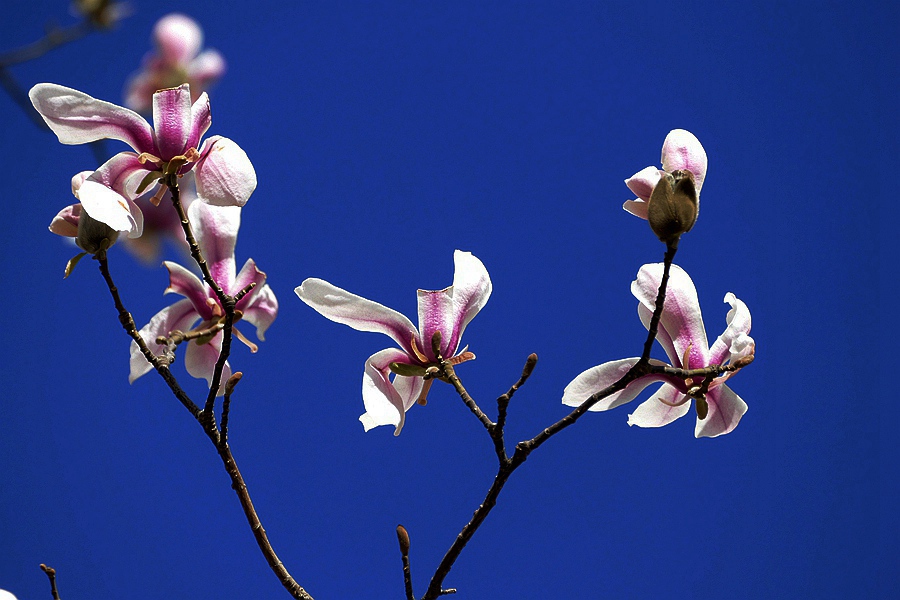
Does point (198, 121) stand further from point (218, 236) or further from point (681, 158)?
point (681, 158)

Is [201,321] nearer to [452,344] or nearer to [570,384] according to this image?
[452,344]

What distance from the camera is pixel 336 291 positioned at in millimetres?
726

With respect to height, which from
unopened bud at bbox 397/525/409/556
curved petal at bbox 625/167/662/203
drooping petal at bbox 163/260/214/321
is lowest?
unopened bud at bbox 397/525/409/556

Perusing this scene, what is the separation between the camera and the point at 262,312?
0.93 meters

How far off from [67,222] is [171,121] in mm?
138

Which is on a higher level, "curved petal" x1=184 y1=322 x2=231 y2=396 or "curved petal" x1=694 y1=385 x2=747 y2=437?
"curved petal" x1=184 y1=322 x2=231 y2=396

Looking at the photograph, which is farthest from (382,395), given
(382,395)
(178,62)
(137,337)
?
(178,62)

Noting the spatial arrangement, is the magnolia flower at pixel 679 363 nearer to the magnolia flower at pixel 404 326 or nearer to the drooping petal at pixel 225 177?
the magnolia flower at pixel 404 326

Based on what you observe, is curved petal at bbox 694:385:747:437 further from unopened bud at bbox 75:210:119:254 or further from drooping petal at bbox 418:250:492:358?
unopened bud at bbox 75:210:119:254

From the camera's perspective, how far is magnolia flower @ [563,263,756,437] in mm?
761

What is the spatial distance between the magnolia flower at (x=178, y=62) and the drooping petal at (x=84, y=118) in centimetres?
103

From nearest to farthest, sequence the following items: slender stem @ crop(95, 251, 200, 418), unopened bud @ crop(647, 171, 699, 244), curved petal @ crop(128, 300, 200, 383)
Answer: unopened bud @ crop(647, 171, 699, 244) < slender stem @ crop(95, 251, 200, 418) < curved petal @ crop(128, 300, 200, 383)

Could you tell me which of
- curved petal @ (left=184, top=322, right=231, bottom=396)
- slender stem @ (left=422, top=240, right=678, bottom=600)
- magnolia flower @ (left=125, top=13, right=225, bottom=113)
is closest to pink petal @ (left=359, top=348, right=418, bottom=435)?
slender stem @ (left=422, top=240, right=678, bottom=600)

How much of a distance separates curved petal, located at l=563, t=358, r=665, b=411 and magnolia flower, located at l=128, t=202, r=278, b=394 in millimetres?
345
